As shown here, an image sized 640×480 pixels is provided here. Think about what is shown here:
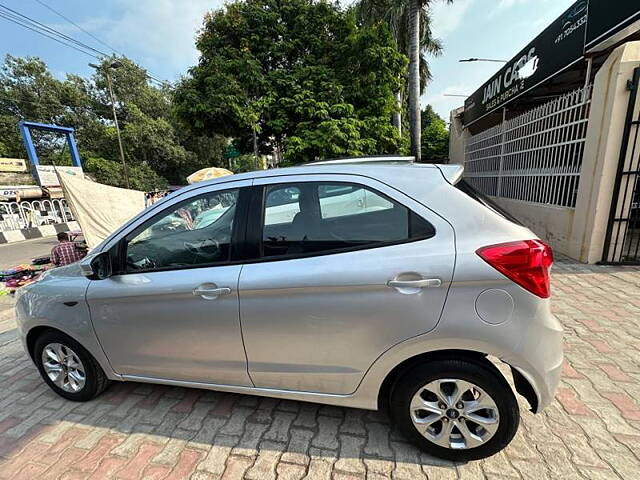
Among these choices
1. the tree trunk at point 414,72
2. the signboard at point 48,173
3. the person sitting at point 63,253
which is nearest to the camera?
the person sitting at point 63,253

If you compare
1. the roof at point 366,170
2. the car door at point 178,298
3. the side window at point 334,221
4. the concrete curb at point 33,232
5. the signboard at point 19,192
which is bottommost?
the concrete curb at point 33,232

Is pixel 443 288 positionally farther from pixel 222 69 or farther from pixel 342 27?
pixel 342 27

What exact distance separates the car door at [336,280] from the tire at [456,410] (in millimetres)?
254

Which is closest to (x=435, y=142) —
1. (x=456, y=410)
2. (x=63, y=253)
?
(x=63, y=253)

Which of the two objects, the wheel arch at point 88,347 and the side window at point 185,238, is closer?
the side window at point 185,238

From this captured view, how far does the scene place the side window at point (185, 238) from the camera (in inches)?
74.5

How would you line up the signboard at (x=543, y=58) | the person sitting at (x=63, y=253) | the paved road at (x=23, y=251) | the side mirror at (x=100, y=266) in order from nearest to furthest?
the side mirror at (x=100, y=266), the signboard at (x=543, y=58), the person sitting at (x=63, y=253), the paved road at (x=23, y=251)

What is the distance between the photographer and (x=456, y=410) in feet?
5.31

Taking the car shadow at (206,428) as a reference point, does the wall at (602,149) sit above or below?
above

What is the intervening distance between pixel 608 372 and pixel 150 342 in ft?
11.2

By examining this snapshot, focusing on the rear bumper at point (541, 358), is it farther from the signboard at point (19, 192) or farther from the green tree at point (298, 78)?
the signboard at point (19, 192)

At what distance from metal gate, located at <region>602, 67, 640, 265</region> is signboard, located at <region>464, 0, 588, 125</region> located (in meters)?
1.35

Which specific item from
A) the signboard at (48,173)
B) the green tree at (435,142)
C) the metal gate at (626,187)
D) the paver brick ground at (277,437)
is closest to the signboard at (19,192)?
the signboard at (48,173)

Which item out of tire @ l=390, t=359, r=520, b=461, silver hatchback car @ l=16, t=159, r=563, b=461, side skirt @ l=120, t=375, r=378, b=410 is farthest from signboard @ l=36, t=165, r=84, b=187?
tire @ l=390, t=359, r=520, b=461
